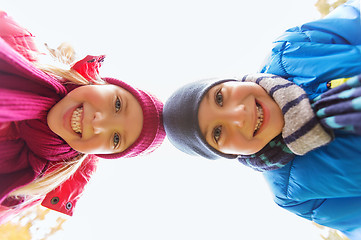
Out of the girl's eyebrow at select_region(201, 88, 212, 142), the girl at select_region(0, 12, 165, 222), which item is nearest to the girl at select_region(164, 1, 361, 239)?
the girl's eyebrow at select_region(201, 88, 212, 142)

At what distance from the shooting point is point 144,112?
945 millimetres

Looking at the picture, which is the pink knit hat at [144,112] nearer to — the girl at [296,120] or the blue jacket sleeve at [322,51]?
the girl at [296,120]

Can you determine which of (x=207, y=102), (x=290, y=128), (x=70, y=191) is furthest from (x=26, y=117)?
(x=290, y=128)

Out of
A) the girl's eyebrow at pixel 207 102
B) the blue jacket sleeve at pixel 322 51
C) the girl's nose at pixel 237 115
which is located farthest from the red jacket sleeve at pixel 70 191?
the blue jacket sleeve at pixel 322 51

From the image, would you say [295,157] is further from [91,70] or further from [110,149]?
[91,70]

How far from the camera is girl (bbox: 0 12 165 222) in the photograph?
85 centimetres

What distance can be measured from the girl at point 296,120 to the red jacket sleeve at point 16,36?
23.0 inches

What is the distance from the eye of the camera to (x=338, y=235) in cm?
114

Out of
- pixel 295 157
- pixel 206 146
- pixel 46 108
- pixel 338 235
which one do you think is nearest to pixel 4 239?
pixel 46 108

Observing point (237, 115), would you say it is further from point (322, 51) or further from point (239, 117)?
point (322, 51)

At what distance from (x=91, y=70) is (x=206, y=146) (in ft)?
1.81

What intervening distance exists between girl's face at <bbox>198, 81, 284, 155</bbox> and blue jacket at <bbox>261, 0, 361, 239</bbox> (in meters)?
0.15

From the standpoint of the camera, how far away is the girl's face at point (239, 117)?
79 cm

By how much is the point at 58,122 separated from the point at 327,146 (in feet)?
2.92
